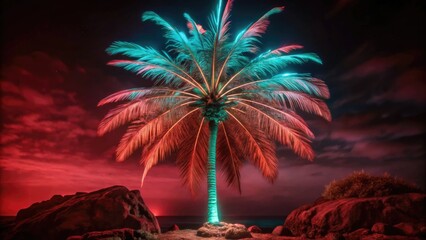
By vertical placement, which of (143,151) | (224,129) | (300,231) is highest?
(224,129)

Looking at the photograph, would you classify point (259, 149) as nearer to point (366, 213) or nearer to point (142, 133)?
point (142, 133)

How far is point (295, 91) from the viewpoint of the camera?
57.9ft

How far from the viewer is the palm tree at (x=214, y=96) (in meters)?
16.9

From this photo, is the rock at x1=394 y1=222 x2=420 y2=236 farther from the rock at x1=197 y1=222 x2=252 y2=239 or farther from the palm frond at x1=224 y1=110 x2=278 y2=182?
the palm frond at x1=224 y1=110 x2=278 y2=182

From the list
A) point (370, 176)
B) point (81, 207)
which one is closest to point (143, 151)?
point (81, 207)

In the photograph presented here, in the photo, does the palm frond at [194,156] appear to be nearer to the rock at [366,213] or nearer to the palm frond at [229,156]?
the palm frond at [229,156]

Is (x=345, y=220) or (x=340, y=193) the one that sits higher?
(x=340, y=193)

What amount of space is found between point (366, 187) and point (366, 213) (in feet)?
7.00

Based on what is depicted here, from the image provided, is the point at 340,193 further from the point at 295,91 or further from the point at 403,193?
the point at 295,91

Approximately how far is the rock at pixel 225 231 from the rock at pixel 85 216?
2071 mm

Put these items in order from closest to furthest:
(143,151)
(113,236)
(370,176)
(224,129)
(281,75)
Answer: (113,236) < (370,176) < (281,75) < (143,151) < (224,129)

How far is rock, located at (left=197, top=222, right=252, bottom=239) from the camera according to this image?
49.1 ft

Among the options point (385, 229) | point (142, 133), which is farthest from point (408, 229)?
point (142, 133)

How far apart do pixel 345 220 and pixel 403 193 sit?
9.22ft
